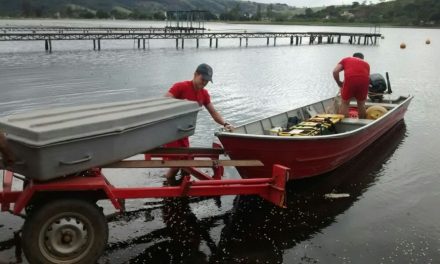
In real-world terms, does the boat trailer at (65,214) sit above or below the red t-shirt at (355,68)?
below

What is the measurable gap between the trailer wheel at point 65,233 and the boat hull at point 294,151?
3079mm

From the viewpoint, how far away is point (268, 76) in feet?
107

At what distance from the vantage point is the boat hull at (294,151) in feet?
26.0

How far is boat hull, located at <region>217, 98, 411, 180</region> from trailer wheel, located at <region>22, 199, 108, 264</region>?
10.1 feet

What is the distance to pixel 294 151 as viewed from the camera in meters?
8.50

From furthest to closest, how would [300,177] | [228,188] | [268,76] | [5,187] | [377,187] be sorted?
[268,76] < [377,187] < [300,177] < [228,188] < [5,187]

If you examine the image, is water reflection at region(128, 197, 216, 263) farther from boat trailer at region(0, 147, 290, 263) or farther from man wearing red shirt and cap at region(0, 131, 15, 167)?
man wearing red shirt and cap at region(0, 131, 15, 167)

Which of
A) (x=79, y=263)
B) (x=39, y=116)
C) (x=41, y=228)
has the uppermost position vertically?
(x=39, y=116)

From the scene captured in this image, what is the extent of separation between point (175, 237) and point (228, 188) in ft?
4.07

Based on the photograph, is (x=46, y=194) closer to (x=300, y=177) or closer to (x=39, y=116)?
(x=39, y=116)

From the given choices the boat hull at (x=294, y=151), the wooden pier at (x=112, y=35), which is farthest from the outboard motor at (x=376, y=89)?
the wooden pier at (x=112, y=35)

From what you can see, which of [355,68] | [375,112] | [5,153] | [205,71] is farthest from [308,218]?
[375,112]

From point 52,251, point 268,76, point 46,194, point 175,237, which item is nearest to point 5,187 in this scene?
point 46,194

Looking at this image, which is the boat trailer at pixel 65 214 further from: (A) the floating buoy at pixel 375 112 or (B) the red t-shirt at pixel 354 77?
(A) the floating buoy at pixel 375 112
